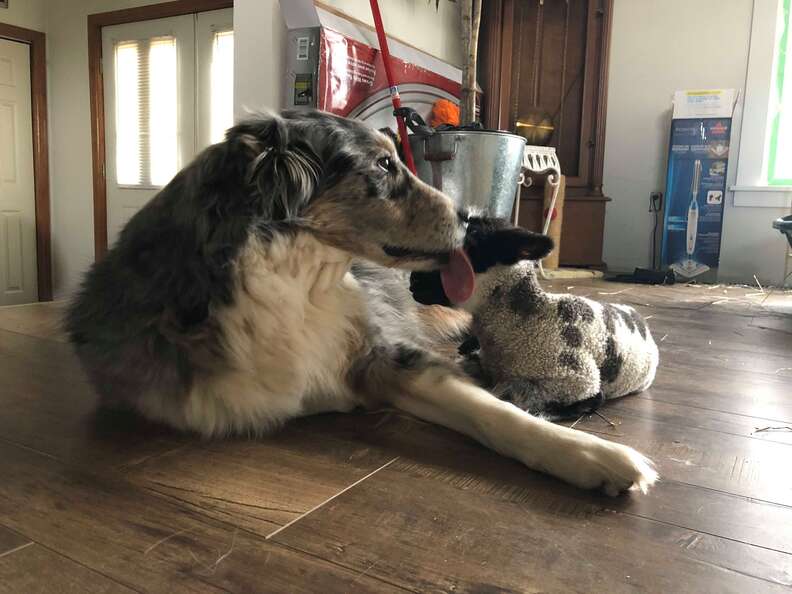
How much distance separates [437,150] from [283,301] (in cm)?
231

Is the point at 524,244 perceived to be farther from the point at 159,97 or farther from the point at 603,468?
the point at 159,97

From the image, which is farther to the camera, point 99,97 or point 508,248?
point 99,97

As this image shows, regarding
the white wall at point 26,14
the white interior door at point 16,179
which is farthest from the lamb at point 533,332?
the white wall at point 26,14

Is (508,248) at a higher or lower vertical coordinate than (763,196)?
lower

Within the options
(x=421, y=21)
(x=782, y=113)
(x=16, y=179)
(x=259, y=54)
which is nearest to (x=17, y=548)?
(x=259, y=54)

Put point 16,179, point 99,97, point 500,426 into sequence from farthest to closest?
1. point 16,179
2. point 99,97
3. point 500,426

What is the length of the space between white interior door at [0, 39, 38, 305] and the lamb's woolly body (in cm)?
531

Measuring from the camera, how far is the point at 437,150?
3.30 m

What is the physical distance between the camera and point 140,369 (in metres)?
1.16

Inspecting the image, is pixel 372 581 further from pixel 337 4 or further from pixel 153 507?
pixel 337 4

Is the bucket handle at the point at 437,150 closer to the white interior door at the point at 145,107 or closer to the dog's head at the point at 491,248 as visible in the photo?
the dog's head at the point at 491,248

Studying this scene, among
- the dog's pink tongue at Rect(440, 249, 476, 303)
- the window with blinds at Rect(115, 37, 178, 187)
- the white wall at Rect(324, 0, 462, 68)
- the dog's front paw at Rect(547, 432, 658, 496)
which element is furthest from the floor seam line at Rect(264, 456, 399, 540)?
the window with blinds at Rect(115, 37, 178, 187)

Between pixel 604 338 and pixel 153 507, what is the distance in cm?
94

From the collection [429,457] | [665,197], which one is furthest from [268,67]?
[665,197]
